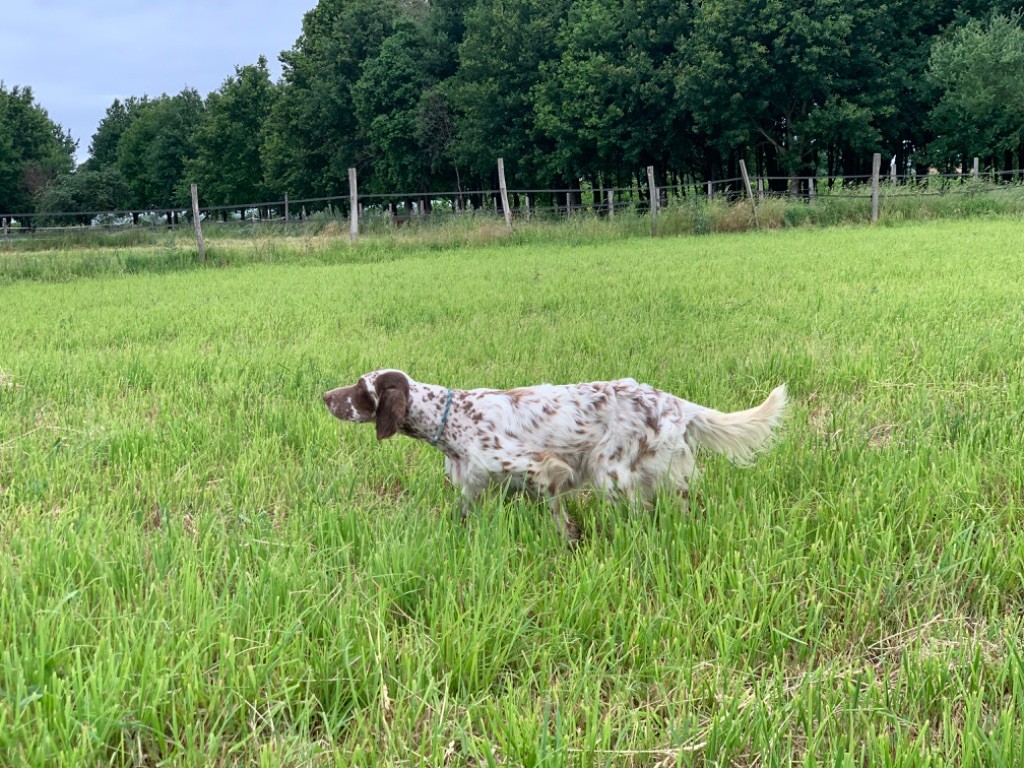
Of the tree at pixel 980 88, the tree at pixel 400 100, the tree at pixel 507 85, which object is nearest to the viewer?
the tree at pixel 980 88

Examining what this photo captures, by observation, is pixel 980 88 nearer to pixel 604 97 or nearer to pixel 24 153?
pixel 604 97

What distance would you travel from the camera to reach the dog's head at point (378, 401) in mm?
3109

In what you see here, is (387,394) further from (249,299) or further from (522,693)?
(249,299)

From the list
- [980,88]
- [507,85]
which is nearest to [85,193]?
[507,85]

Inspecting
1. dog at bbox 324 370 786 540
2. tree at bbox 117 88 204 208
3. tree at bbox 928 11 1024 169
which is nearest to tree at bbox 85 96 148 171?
tree at bbox 117 88 204 208

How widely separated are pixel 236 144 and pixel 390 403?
231ft

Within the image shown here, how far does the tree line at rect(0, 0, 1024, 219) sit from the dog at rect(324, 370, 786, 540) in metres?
39.6

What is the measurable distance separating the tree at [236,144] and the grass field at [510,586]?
66.4 m

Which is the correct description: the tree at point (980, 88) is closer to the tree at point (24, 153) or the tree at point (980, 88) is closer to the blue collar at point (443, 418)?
the blue collar at point (443, 418)

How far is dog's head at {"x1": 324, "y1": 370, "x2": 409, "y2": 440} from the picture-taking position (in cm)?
311

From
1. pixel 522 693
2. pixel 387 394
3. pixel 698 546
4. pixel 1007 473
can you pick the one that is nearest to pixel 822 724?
pixel 522 693

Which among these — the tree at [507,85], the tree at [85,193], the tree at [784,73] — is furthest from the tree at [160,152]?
the tree at [784,73]

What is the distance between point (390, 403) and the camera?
311cm

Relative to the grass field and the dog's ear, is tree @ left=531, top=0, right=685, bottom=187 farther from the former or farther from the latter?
the dog's ear
